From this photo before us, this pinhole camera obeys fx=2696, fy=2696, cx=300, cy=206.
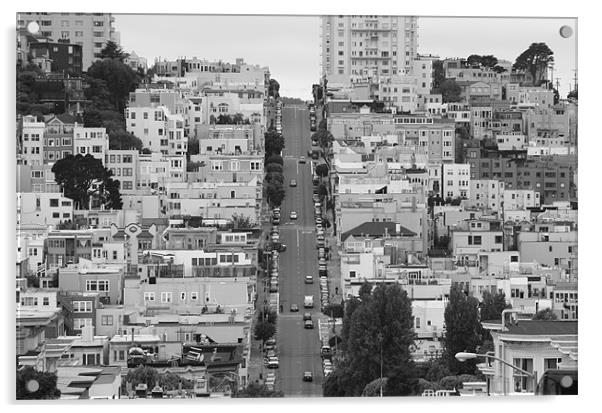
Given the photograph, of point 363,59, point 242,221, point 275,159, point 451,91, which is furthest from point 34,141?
point 363,59

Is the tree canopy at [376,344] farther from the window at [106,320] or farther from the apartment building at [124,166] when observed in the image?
the apartment building at [124,166]

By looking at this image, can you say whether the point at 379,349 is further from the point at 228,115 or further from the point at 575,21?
the point at 228,115

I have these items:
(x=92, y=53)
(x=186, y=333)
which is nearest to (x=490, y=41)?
(x=186, y=333)

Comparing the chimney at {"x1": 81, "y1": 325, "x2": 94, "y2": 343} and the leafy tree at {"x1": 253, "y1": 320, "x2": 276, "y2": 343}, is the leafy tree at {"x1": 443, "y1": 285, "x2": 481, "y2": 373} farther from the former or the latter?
the chimney at {"x1": 81, "y1": 325, "x2": 94, "y2": 343}

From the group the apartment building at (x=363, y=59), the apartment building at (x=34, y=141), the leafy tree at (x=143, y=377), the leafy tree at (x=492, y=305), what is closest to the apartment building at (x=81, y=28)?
the apartment building at (x=34, y=141)

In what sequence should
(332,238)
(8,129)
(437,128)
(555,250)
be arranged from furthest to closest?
(437,128)
(332,238)
(555,250)
(8,129)
